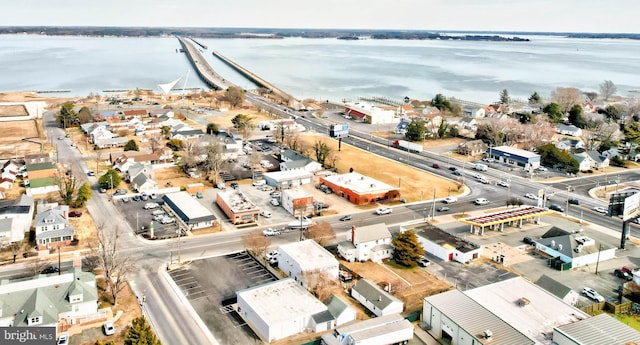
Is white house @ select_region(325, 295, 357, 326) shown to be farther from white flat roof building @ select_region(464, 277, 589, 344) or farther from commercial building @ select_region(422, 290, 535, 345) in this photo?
white flat roof building @ select_region(464, 277, 589, 344)

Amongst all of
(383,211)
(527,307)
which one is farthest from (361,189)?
(527,307)

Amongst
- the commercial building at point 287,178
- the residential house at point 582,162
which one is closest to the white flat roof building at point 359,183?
the commercial building at point 287,178

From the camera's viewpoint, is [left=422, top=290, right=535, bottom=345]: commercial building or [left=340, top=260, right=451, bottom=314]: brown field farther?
[left=340, top=260, right=451, bottom=314]: brown field

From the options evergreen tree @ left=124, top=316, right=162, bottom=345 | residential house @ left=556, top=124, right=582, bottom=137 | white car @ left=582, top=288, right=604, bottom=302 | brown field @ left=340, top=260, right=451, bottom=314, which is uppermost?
residential house @ left=556, top=124, right=582, bottom=137

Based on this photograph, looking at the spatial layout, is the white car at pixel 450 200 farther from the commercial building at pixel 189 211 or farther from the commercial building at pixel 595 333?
the commercial building at pixel 595 333

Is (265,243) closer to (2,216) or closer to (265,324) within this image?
(265,324)

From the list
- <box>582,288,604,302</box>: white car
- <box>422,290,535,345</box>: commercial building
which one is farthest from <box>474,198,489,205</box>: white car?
<box>422,290,535,345</box>: commercial building
